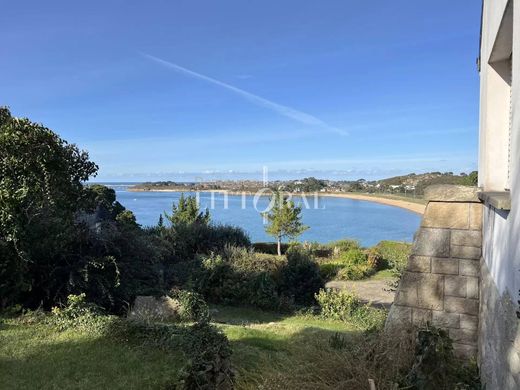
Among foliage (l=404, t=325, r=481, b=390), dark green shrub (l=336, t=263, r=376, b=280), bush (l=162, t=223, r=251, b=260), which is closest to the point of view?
foliage (l=404, t=325, r=481, b=390)

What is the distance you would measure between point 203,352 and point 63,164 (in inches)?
208

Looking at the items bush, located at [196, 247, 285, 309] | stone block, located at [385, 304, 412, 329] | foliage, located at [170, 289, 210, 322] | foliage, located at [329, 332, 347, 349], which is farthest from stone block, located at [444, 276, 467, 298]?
bush, located at [196, 247, 285, 309]

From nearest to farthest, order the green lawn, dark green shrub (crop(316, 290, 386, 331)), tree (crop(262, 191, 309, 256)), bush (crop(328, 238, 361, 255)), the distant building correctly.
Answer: the distant building < the green lawn < dark green shrub (crop(316, 290, 386, 331)) < bush (crop(328, 238, 361, 255)) < tree (crop(262, 191, 309, 256))

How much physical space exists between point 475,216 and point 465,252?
412mm

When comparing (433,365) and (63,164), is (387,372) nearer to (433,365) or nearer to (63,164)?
(433,365)

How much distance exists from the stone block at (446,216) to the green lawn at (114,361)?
161 centimetres

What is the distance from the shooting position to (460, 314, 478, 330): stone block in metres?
4.56

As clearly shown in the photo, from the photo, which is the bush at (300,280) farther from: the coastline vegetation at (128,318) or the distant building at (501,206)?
the distant building at (501,206)

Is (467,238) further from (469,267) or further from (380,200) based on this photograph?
(380,200)

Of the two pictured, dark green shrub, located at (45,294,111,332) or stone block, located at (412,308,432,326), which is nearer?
stone block, located at (412,308,432,326)

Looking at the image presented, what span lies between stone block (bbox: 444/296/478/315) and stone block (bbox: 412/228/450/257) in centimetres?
48

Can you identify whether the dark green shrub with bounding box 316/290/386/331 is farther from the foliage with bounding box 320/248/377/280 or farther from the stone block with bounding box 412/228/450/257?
the foliage with bounding box 320/248/377/280

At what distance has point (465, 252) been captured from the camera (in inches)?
186

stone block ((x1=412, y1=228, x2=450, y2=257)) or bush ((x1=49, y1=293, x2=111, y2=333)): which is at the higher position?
stone block ((x1=412, y1=228, x2=450, y2=257))
